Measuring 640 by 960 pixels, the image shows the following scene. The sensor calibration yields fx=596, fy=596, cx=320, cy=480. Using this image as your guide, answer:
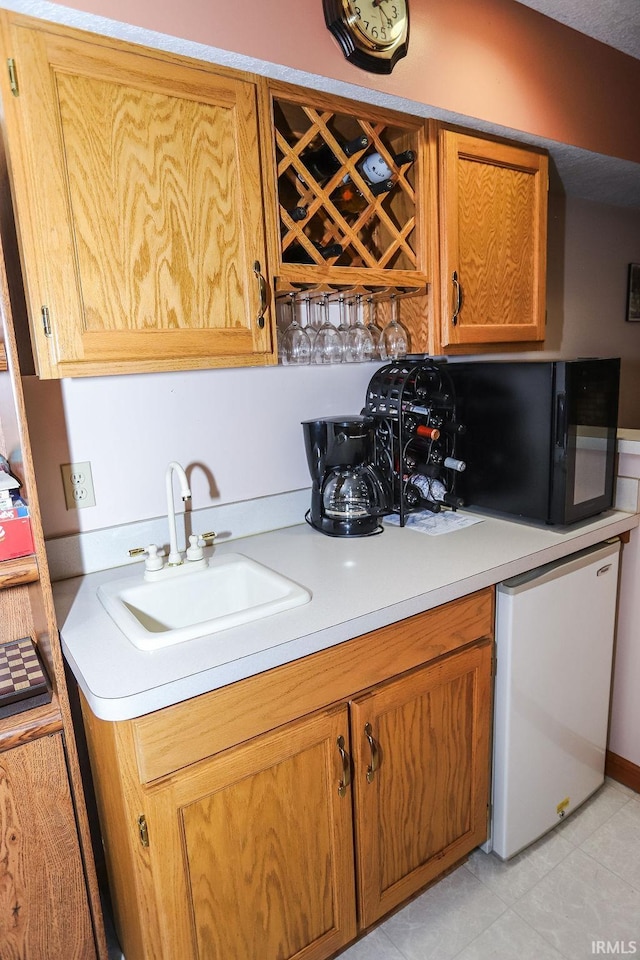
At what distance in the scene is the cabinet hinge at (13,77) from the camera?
108 centimetres

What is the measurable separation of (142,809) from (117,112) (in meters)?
1.32

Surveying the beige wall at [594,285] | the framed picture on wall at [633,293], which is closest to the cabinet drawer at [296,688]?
the beige wall at [594,285]

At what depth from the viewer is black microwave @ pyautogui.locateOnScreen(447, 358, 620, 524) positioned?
1.65 meters

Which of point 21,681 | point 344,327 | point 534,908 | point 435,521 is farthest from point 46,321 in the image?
point 534,908

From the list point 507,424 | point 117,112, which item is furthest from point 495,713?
point 117,112

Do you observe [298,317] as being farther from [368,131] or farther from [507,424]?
[507,424]

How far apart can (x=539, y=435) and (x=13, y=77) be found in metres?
1.46

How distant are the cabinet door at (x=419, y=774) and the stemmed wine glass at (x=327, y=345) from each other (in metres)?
0.87

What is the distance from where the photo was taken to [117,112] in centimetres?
119

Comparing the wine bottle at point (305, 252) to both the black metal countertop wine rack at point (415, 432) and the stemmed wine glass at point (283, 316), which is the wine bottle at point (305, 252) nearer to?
the stemmed wine glass at point (283, 316)

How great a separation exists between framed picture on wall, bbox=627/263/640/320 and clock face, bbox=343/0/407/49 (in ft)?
6.46

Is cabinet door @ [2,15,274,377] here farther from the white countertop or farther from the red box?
the white countertop

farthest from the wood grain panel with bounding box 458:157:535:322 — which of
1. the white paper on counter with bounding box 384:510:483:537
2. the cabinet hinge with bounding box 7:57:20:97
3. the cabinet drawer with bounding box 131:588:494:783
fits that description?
the cabinet hinge with bounding box 7:57:20:97

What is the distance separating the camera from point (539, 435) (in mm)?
1698
